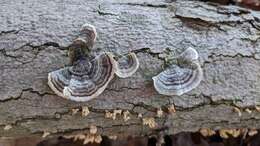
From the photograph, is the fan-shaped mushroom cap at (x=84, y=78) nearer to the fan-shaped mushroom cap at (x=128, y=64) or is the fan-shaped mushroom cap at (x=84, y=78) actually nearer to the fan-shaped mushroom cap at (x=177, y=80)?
the fan-shaped mushroom cap at (x=128, y=64)

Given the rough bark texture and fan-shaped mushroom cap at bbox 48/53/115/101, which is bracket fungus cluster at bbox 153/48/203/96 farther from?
fan-shaped mushroom cap at bbox 48/53/115/101

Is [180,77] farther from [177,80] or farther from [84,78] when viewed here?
[84,78]

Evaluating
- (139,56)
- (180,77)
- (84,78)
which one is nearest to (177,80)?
(180,77)

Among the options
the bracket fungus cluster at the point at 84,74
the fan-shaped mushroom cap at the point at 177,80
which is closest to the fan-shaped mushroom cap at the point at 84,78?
the bracket fungus cluster at the point at 84,74

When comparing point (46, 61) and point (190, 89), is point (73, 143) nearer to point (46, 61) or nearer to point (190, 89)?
point (46, 61)

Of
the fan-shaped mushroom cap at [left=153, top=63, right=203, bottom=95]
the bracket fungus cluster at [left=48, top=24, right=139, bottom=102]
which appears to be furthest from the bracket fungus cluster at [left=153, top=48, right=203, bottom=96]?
the bracket fungus cluster at [left=48, top=24, right=139, bottom=102]
